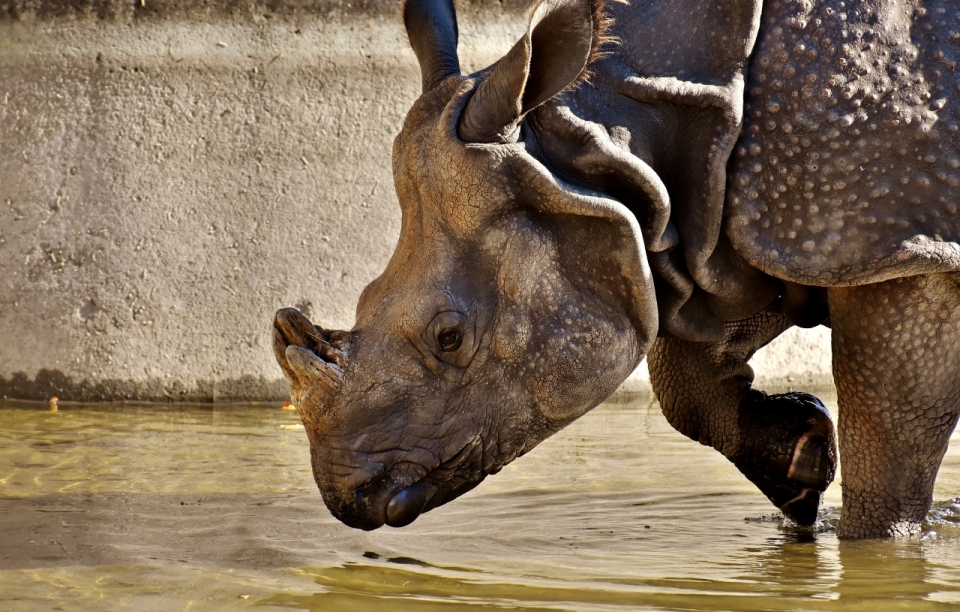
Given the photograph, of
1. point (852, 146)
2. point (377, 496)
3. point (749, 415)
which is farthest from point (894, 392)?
point (377, 496)

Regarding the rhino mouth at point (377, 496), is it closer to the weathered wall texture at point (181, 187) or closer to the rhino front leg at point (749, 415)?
the rhino front leg at point (749, 415)

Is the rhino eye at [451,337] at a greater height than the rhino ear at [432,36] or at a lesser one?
lesser

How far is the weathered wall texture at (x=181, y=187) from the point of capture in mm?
6996

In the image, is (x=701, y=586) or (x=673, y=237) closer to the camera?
(x=701, y=586)

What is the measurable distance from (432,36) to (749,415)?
5.83 ft

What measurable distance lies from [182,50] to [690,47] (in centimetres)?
416

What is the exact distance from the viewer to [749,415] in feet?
14.9

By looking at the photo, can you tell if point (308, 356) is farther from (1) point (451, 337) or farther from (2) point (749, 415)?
(2) point (749, 415)

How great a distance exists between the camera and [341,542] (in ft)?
13.1

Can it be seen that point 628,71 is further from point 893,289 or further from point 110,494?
point 110,494

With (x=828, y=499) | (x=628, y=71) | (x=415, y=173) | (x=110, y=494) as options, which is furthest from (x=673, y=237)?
(x=110, y=494)

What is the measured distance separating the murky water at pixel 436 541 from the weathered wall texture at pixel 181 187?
1.09 meters

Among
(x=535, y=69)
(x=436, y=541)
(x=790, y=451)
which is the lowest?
(x=436, y=541)

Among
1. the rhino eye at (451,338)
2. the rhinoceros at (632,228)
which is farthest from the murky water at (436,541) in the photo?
the rhino eye at (451,338)
